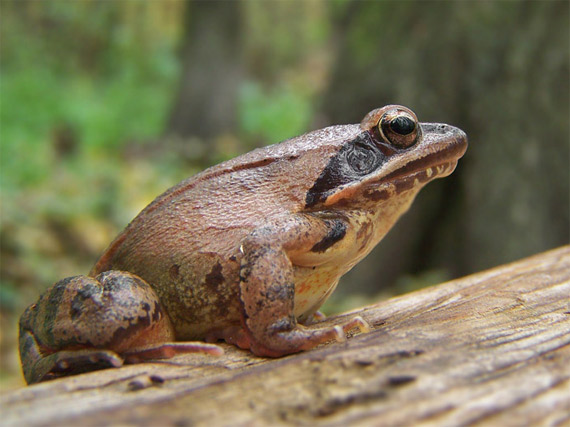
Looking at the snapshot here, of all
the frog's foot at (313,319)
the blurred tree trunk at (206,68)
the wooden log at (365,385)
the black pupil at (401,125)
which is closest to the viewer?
the wooden log at (365,385)

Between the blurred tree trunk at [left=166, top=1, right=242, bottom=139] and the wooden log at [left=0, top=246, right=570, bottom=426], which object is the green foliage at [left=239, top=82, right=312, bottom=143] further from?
the wooden log at [left=0, top=246, right=570, bottom=426]

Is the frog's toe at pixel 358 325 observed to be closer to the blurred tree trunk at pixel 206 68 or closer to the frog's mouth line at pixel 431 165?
the frog's mouth line at pixel 431 165

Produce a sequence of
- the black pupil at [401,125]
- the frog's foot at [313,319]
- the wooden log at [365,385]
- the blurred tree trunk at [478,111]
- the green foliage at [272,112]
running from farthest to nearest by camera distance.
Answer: the green foliage at [272,112]
the blurred tree trunk at [478,111]
the frog's foot at [313,319]
the black pupil at [401,125]
the wooden log at [365,385]

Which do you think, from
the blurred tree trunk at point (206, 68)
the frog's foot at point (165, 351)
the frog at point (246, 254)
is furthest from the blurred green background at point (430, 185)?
the frog's foot at point (165, 351)

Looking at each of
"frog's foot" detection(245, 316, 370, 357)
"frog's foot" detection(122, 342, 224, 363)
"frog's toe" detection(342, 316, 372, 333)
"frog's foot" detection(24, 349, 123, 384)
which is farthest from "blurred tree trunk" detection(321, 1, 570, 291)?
"frog's foot" detection(24, 349, 123, 384)

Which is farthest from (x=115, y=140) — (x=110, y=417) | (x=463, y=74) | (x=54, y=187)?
(x=110, y=417)

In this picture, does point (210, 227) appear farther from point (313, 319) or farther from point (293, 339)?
point (313, 319)
